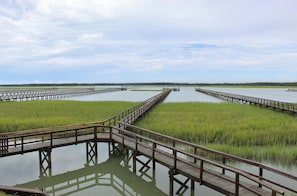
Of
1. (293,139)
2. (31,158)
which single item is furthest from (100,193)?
(293,139)

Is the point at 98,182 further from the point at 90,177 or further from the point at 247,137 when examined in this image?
the point at 247,137

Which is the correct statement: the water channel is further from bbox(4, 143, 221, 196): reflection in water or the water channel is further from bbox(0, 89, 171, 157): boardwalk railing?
bbox(0, 89, 171, 157): boardwalk railing

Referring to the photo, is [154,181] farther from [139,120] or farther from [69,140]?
[139,120]

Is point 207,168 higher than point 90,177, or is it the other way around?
point 207,168

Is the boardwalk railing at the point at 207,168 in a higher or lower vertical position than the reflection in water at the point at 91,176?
higher

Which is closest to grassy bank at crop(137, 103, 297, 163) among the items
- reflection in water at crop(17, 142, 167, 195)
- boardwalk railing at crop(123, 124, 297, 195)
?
boardwalk railing at crop(123, 124, 297, 195)

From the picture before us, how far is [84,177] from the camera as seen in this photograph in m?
12.8

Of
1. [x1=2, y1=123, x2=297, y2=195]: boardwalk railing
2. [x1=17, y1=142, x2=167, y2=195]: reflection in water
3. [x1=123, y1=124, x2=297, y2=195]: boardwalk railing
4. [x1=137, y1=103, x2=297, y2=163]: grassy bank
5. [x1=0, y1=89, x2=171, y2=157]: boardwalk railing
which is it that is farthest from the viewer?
[x1=137, y1=103, x2=297, y2=163]: grassy bank

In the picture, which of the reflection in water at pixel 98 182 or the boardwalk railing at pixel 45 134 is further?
the boardwalk railing at pixel 45 134

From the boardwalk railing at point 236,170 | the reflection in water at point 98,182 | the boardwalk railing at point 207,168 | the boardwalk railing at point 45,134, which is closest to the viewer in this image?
the boardwalk railing at point 236,170

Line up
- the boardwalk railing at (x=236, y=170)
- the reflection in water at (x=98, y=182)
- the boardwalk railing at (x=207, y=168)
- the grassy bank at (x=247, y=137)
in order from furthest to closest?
the grassy bank at (x=247, y=137) → the reflection in water at (x=98, y=182) → the boardwalk railing at (x=207, y=168) → the boardwalk railing at (x=236, y=170)

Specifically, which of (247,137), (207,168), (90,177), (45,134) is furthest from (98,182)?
(247,137)

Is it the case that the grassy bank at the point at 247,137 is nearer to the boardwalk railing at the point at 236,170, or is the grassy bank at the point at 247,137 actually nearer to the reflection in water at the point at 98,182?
the boardwalk railing at the point at 236,170

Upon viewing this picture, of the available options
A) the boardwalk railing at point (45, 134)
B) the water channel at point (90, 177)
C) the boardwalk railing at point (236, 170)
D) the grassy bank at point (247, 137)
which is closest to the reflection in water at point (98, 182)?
the water channel at point (90, 177)
